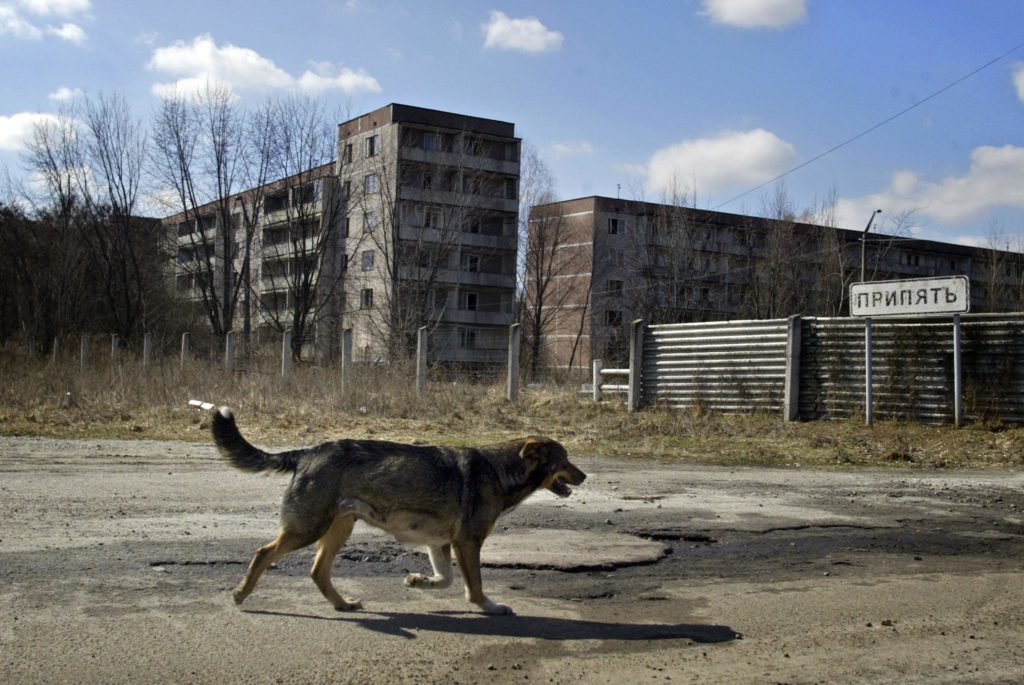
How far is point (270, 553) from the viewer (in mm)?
5676

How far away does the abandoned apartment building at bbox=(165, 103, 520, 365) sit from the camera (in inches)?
2068

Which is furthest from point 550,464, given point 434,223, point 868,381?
point 434,223

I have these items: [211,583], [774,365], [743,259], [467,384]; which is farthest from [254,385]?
[743,259]

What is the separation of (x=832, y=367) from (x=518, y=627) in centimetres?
1457

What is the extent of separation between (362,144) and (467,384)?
2075 inches

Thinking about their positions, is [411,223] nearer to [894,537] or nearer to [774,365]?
[774,365]

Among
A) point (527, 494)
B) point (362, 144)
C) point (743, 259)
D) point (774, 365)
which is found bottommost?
point (527, 494)

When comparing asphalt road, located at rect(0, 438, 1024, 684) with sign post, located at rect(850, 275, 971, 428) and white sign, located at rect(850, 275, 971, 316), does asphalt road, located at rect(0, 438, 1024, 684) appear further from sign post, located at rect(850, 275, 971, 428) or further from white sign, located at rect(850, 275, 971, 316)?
white sign, located at rect(850, 275, 971, 316)

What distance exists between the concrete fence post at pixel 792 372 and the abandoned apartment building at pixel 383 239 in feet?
57.2

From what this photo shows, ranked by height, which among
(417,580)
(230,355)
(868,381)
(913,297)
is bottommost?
(417,580)

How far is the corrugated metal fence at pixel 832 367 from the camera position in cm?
1678

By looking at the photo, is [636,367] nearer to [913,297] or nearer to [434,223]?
[913,297]

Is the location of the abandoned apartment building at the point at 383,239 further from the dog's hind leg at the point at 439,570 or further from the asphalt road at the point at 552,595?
the dog's hind leg at the point at 439,570

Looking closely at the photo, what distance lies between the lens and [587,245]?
240ft
